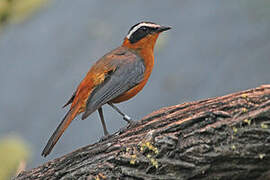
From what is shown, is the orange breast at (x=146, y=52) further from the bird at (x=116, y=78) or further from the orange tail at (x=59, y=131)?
the orange tail at (x=59, y=131)

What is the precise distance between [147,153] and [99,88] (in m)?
1.20

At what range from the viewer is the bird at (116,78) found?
3.64 metres

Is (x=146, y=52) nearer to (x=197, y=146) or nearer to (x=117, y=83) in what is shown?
(x=117, y=83)

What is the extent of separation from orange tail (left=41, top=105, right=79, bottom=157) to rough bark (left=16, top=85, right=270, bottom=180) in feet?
0.87

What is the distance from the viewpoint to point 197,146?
8.39ft

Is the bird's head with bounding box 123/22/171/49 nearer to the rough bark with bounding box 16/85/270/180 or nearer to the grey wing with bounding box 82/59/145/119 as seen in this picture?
the grey wing with bounding box 82/59/145/119

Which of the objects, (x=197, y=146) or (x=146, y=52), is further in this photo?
(x=146, y=52)

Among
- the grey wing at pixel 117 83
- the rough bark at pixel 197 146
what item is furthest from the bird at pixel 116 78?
the rough bark at pixel 197 146

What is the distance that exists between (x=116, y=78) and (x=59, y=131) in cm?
86

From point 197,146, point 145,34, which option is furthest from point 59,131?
point 145,34

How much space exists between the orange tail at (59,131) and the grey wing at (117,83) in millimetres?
127

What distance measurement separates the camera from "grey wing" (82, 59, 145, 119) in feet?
12.0

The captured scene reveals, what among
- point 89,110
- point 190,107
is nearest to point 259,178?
point 190,107

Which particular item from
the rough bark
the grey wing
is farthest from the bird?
the rough bark
